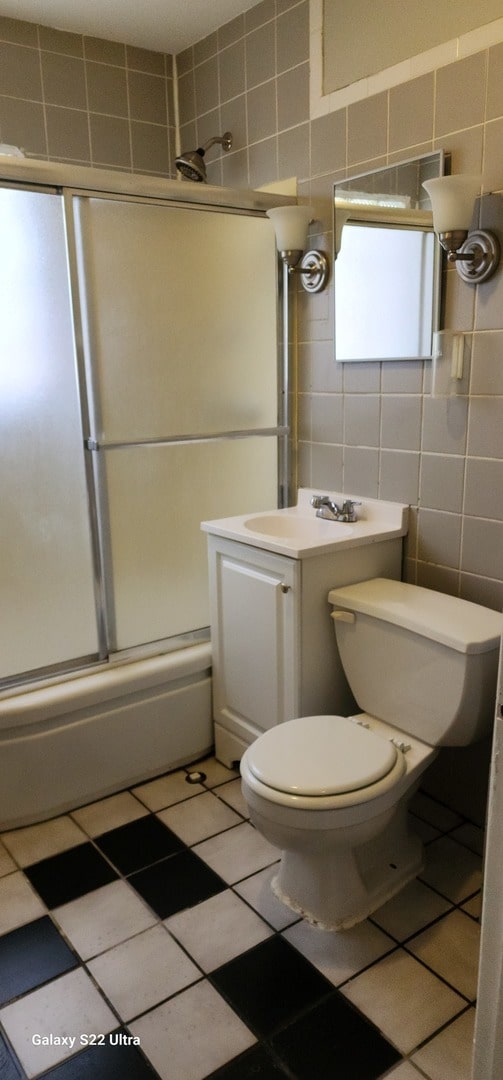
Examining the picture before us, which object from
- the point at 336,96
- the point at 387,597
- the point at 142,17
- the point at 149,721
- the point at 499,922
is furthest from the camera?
the point at 142,17

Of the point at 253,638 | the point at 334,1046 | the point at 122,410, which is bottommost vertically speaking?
the point at 334,1046

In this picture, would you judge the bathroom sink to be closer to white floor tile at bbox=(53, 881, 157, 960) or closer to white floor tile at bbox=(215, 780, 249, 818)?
white floor tile at bbox=(215, 780, 249, 818)

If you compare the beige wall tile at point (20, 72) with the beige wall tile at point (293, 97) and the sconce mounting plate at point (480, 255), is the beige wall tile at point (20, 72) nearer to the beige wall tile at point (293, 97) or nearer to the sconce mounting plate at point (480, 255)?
the beige wall tile at point (293, 97)

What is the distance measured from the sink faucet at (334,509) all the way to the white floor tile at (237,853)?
93cm

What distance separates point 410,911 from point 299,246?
1.85 metres

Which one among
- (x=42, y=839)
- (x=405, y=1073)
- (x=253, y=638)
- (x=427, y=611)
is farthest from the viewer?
(x=253, y=638)

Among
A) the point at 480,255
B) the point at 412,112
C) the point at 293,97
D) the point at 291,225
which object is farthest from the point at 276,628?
the point at 293,97

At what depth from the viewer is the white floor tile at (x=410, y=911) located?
5.36 feet

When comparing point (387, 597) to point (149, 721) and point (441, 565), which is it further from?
point (149, 721)

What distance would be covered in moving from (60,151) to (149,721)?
196 centimetres

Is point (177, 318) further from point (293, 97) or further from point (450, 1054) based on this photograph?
point (450, 1054)

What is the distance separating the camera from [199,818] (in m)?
2.04

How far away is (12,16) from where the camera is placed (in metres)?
2.30

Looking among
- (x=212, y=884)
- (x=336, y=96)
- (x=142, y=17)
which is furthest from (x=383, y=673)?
(x=142, y=17)
